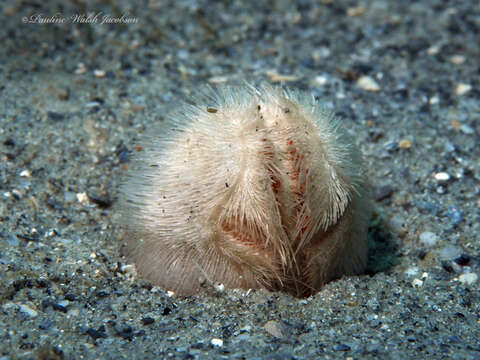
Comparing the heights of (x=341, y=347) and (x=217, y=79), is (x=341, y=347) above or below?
below

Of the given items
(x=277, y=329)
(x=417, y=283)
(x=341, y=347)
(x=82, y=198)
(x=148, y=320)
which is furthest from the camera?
(x=82, y=198)

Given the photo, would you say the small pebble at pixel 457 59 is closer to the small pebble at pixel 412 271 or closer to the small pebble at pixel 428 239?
the small pebble at pixel 428 239

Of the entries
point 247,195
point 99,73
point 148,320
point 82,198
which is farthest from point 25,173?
point 247,195

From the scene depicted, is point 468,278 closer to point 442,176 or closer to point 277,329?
point 442,176

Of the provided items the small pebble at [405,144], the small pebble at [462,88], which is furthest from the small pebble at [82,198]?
the small pebble at [462,88]

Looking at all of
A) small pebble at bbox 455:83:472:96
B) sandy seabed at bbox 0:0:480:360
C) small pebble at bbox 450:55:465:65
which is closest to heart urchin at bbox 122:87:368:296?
sandy seabed at bbox 0:0:480:360
